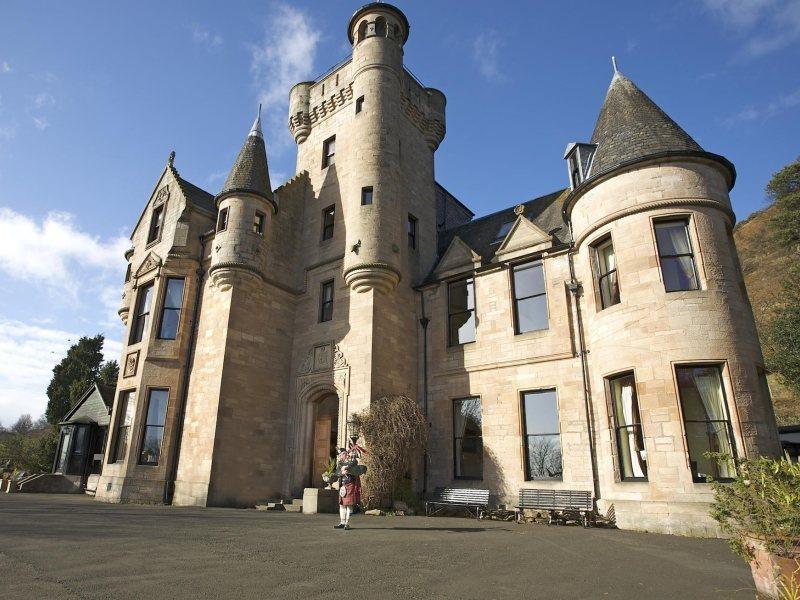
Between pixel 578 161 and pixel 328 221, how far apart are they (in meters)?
10.2

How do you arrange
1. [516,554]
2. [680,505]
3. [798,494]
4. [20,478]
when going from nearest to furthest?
[798,494] < [516,554] < [680,505] < [20,478]

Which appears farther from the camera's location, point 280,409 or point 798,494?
point 280,409

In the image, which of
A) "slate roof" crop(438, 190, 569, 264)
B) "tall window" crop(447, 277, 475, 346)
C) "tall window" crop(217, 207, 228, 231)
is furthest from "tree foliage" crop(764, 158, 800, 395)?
"tall window" crop(217, 207, 228, 231)

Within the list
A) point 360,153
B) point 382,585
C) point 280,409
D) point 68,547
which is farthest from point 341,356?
point 382,585

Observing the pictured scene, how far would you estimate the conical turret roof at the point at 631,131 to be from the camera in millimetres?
13742

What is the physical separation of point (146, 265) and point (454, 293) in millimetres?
12901

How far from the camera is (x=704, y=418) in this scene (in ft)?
37.5

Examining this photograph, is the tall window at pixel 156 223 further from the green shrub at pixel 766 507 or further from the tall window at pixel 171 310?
the green shrub at pixel 766 507

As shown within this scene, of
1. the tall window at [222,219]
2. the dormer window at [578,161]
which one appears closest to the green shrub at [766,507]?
the dormer window at [578,161]

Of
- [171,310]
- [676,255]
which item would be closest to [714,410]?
[676,255]

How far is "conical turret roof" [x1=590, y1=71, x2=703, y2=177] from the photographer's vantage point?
13.7 m

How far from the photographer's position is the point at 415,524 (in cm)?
1186

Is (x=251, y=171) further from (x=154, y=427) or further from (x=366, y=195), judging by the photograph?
(x=154, y=427)

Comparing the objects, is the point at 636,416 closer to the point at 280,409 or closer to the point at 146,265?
the point at 280,409
